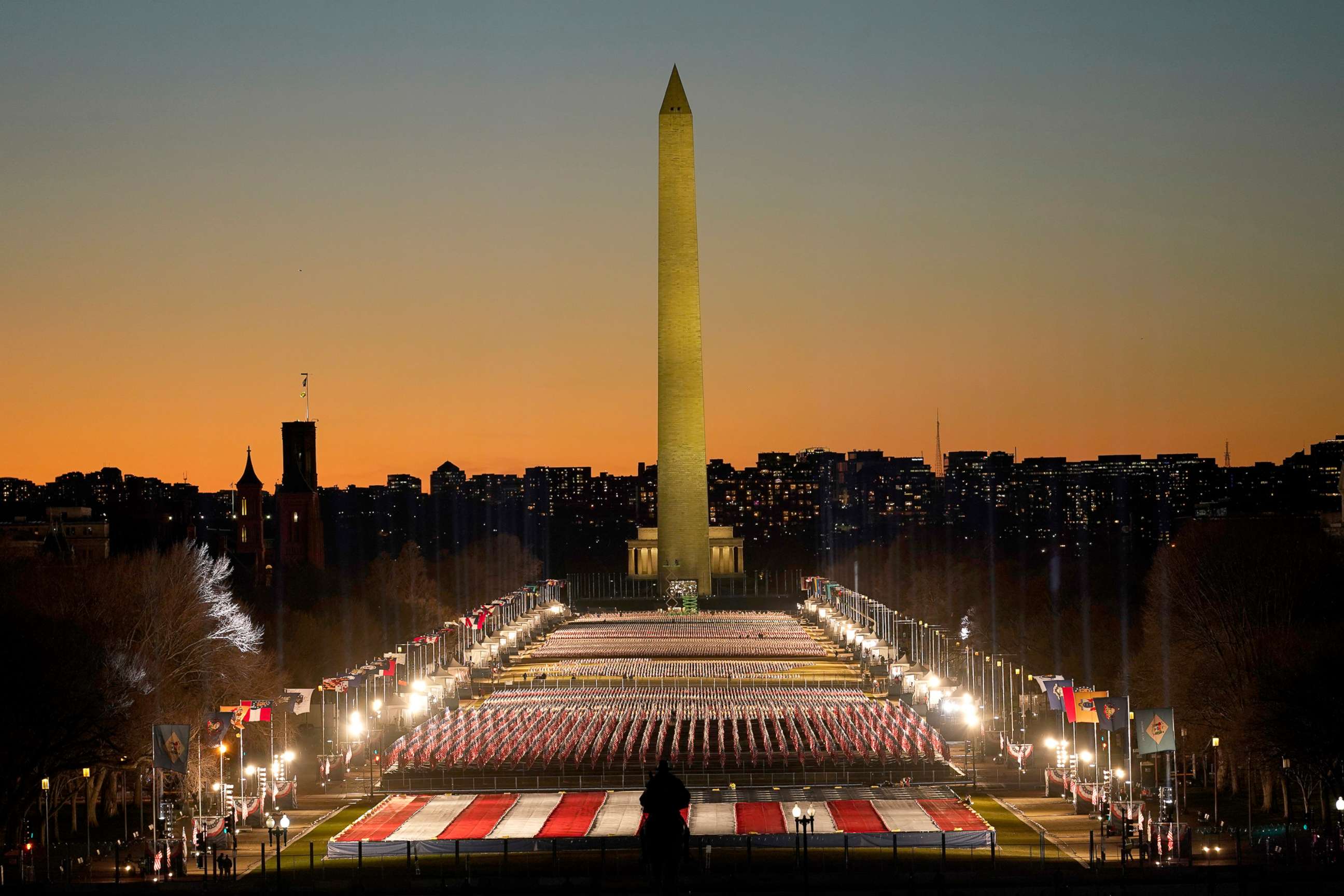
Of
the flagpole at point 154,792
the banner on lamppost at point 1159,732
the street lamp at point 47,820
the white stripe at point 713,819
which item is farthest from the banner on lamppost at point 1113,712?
the street lamp at point 47,820

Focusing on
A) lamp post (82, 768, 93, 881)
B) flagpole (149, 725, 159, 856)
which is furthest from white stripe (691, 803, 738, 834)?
lamp post (82, 768, 93, 881)

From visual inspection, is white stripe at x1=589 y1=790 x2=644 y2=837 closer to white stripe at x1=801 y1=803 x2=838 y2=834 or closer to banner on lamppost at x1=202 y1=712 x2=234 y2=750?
white stripe at x1=801 y1=803 x2=838 y2=834

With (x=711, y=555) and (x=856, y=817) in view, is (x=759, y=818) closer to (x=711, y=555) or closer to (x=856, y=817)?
(x=856, y=817)

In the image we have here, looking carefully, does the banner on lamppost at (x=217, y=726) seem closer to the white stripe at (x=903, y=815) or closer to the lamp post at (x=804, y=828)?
the lamp post at (x=804, y=828)

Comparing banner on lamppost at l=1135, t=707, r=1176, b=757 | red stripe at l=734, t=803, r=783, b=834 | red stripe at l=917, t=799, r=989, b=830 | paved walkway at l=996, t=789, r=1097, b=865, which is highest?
banner on lamppost at l=1135, t=707, r=1176, b=757

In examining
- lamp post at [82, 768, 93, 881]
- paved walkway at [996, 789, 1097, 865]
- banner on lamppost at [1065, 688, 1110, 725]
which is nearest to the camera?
lamp post at [82, 768, 93, 881]

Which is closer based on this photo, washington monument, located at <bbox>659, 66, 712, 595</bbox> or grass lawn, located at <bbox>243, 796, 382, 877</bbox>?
grass lawn, located at <bbox>243, 796, 382, 877</bbox>

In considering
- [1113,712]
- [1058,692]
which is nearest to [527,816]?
[1113,712]
